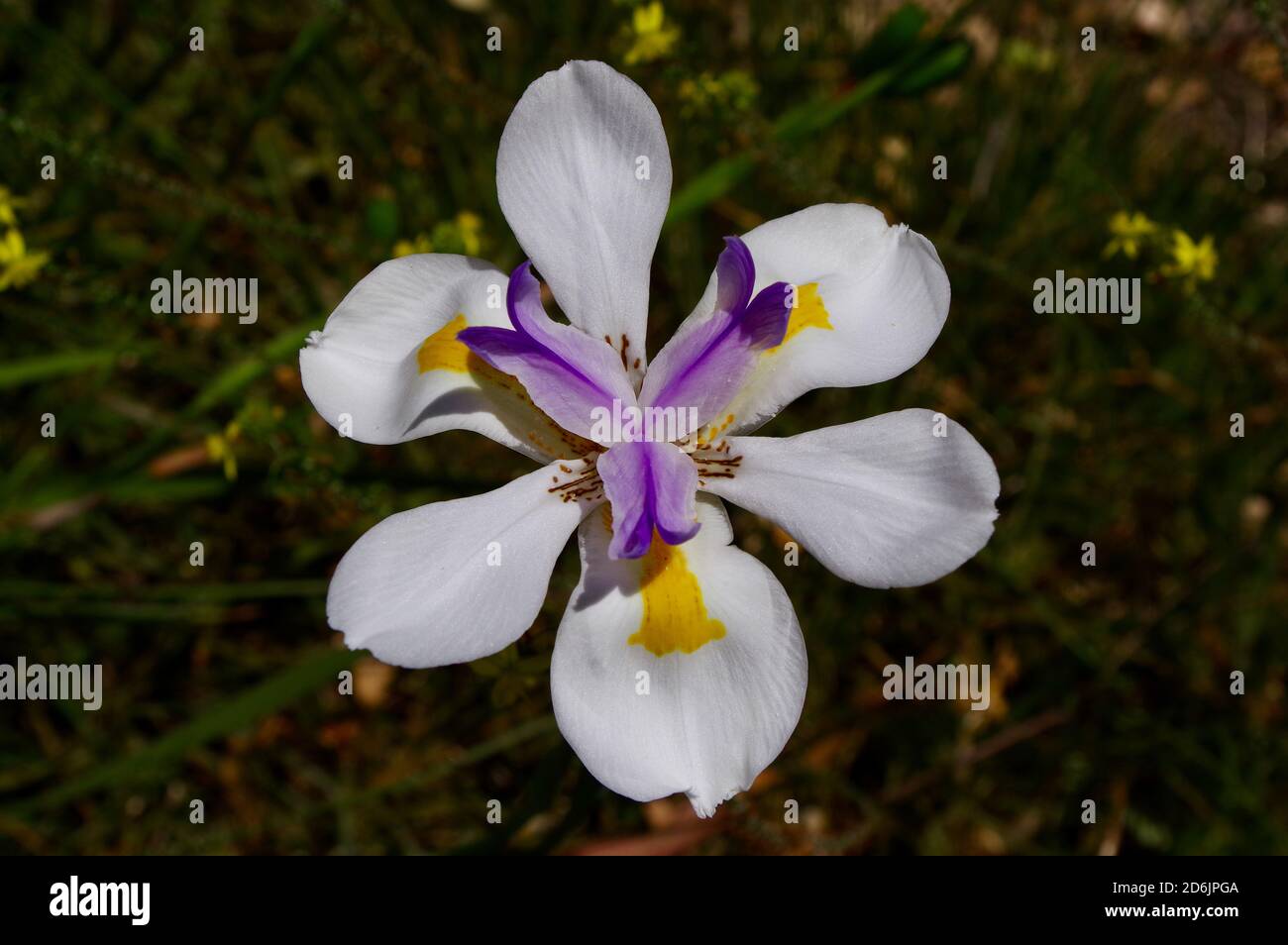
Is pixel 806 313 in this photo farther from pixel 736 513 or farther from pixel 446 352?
pixel 736 513

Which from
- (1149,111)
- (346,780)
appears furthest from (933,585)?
(346,780)

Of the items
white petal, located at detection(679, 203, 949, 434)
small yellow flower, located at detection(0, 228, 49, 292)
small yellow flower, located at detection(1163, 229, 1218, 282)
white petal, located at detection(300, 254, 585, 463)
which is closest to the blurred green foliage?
small yellow flower, located at detection(1163, 229, 1218, 282)

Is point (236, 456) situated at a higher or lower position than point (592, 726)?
higher

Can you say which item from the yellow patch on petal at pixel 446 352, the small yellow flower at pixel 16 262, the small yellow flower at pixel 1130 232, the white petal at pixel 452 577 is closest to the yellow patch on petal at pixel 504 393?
the yellow patch on petal at pixel 446 352

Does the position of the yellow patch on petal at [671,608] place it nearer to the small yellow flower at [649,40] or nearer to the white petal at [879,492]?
the white petal at [879,492]

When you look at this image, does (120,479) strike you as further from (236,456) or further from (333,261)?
(333,261)

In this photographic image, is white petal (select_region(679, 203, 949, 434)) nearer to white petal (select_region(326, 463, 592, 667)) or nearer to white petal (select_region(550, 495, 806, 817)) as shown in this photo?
white petal (select_region(550, 495, 806, 817))

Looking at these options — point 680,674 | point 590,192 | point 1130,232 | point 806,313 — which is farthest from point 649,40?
point 680,674
